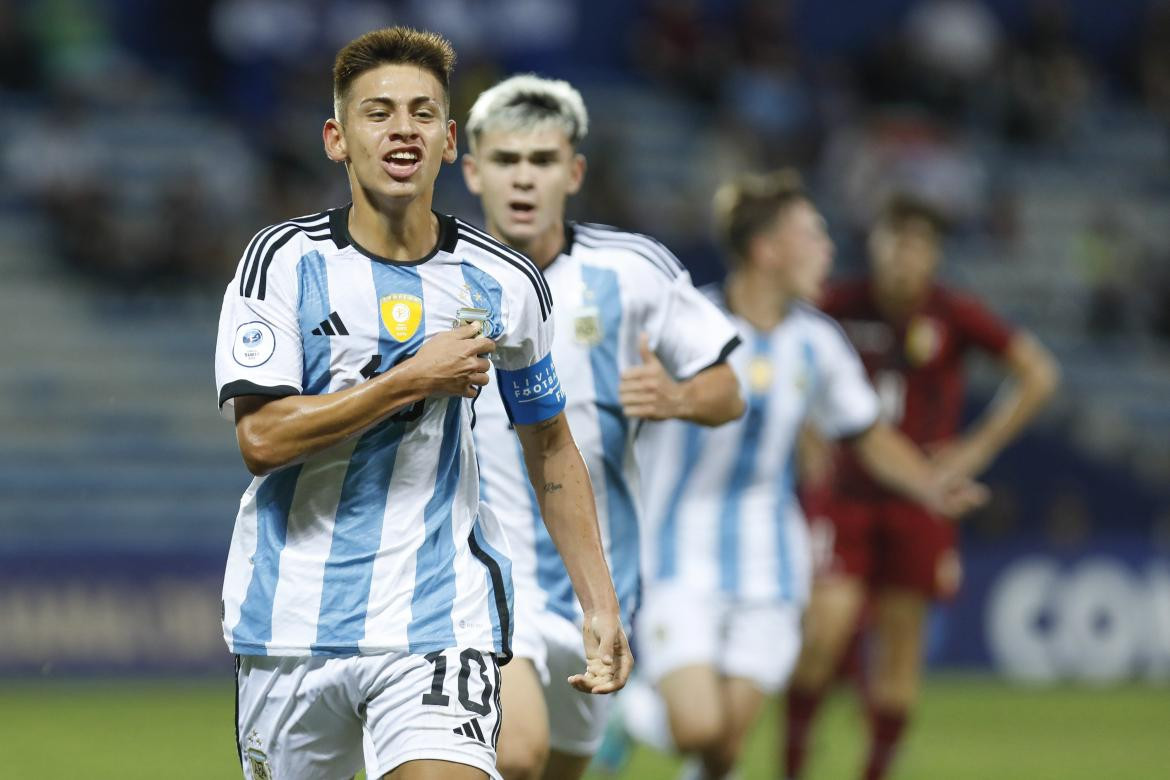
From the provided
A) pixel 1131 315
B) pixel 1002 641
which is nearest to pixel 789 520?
pixel 1002 641

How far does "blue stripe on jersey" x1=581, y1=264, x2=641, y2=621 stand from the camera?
5.96 metres

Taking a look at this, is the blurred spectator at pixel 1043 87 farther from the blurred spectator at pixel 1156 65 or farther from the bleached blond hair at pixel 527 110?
the bleached blond hair at pixel 527 110

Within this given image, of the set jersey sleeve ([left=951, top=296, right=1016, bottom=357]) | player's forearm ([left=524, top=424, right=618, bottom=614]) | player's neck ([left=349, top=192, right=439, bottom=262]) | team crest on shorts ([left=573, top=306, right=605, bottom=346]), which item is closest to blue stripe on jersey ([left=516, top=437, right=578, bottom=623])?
team crest on shorts ([left=573, top=306, right=605, bottom=346])

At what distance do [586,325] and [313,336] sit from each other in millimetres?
1744

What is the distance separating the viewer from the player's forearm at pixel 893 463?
8398mm

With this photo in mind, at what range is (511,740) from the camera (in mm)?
5418

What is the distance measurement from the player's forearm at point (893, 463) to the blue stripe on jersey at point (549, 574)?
279 centimetres

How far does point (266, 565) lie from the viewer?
4398 millimetres

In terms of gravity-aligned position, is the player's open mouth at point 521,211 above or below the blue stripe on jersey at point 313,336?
above

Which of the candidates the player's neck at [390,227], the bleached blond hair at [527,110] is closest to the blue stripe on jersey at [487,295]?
the player's neck at [390,227]

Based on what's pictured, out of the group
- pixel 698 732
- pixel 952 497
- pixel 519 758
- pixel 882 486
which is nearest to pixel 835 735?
pixel 882 486

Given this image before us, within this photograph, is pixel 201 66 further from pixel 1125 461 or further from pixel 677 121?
pixel 1125 461

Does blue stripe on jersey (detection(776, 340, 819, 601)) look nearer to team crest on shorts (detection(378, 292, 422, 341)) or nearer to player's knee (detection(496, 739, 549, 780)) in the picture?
player's knee (detection(496, 739, 549, 780))

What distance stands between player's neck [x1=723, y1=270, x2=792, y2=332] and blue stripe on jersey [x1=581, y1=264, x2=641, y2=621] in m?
2.32
